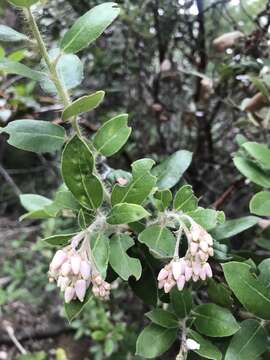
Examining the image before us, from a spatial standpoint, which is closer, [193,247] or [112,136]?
[193,247]

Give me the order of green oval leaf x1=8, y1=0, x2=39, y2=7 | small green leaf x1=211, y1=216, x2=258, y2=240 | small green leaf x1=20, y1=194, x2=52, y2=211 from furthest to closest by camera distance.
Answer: small green leaf x1=20, y1=194, x2=52, y2=211 < small green leaf x1=211, y1=216, x2=258, y2=240 < green oval leaf x1=8, y1=0, x2=39, y2=7

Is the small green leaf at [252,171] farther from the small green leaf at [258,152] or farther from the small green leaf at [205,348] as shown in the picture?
the small green leaf at [205,348]

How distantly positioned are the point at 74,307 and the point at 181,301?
19cm

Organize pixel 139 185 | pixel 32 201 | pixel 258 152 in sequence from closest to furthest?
pixel 139 185 < pixel 258 152 < pixel 32 201

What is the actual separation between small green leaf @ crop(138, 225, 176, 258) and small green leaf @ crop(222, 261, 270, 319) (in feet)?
0.27

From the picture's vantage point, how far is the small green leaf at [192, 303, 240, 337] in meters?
0.76

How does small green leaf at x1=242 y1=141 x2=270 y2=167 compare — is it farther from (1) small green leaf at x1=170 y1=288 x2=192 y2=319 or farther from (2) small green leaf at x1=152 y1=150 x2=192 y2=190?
(1) small green leaf at x1=170 y1=288 x2=192 y2=319

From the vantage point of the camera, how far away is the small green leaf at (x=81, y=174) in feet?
2.19

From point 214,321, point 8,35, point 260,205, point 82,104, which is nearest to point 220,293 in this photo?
point 214,321

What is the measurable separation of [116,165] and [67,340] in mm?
791

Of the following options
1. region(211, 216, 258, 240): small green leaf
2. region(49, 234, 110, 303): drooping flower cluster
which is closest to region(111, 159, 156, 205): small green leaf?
region(49, 234, 110, 303): drooping flower cluster

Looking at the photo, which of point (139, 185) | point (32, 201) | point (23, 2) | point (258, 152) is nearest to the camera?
point (23, 2)

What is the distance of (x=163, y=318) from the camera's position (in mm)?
813

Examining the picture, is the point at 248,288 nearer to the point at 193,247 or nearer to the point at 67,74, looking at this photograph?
the point at 193,247
